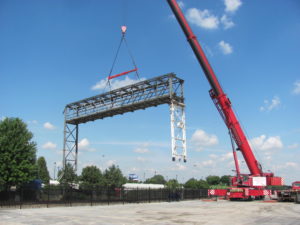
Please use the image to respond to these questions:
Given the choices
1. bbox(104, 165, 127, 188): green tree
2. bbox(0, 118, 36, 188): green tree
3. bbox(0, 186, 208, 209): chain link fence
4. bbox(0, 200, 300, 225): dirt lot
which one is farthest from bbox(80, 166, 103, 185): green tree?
bbox(0, 200, 300, 225): dirt lot

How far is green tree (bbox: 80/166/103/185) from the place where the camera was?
5997 cm

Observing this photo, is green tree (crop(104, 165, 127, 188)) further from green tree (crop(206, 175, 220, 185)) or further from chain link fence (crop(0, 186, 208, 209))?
green tree (crop(206, 175, 220, 185))

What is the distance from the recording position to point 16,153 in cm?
3241

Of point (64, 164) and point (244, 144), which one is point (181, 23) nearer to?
point (244, 144)

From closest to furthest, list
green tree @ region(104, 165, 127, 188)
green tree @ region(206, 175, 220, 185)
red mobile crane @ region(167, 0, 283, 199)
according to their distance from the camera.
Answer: red mobile crane @ region(167, 0, 283, 199) < green tree @ region(104, 165, 127, 188) < green tree @ region(206, 175, 220, 185)

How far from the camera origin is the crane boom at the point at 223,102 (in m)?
29.0

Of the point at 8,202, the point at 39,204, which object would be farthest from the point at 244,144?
the point at 8,202

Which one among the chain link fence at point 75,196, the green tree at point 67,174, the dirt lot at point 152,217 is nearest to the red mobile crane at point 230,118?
the dirt lot at point 152,217

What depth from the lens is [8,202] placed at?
965 inches

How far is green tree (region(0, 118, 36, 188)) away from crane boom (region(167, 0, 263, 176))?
1917cm

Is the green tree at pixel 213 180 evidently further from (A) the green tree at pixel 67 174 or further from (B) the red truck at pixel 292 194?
(B) the red truck at pixel 292 194

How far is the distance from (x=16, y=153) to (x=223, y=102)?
68.5 ft

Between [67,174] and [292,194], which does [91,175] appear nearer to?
[67,174]

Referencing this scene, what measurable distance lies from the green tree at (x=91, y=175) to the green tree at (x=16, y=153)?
2627 centimetres
